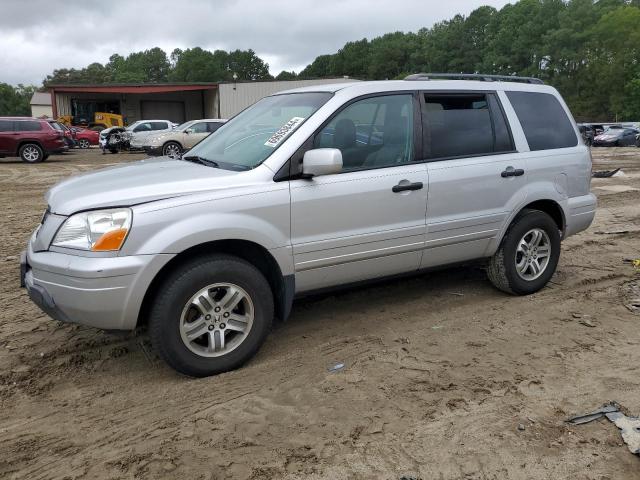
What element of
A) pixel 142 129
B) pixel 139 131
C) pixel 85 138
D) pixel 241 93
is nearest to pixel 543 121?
pixel 139 131

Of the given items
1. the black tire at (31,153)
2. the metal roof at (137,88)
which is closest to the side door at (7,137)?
the black tire at (31,153)

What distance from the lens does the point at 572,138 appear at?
5.25 m

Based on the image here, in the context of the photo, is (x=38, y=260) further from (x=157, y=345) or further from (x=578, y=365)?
(x=578, y=365)

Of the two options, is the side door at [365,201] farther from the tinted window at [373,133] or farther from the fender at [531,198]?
the fender at [531,198]

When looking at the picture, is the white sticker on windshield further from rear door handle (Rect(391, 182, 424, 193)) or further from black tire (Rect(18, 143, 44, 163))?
black tire (Rect(18, 143, 44, 163))

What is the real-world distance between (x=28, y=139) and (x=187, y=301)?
19.6 meters

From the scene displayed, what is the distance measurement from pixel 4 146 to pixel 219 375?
19.6 metres

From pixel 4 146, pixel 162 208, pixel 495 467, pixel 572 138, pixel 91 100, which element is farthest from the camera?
pixel 91 100

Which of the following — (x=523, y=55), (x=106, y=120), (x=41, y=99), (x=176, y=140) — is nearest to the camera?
(x=176, y=140)

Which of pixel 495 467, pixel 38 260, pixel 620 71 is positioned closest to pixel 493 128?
pixel 495 467

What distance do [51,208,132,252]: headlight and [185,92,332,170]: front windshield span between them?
0.91 m

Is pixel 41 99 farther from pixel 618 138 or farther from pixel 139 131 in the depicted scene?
pixel 618 138

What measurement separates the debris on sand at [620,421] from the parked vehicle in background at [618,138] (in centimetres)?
3296

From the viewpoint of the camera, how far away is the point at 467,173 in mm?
4445
